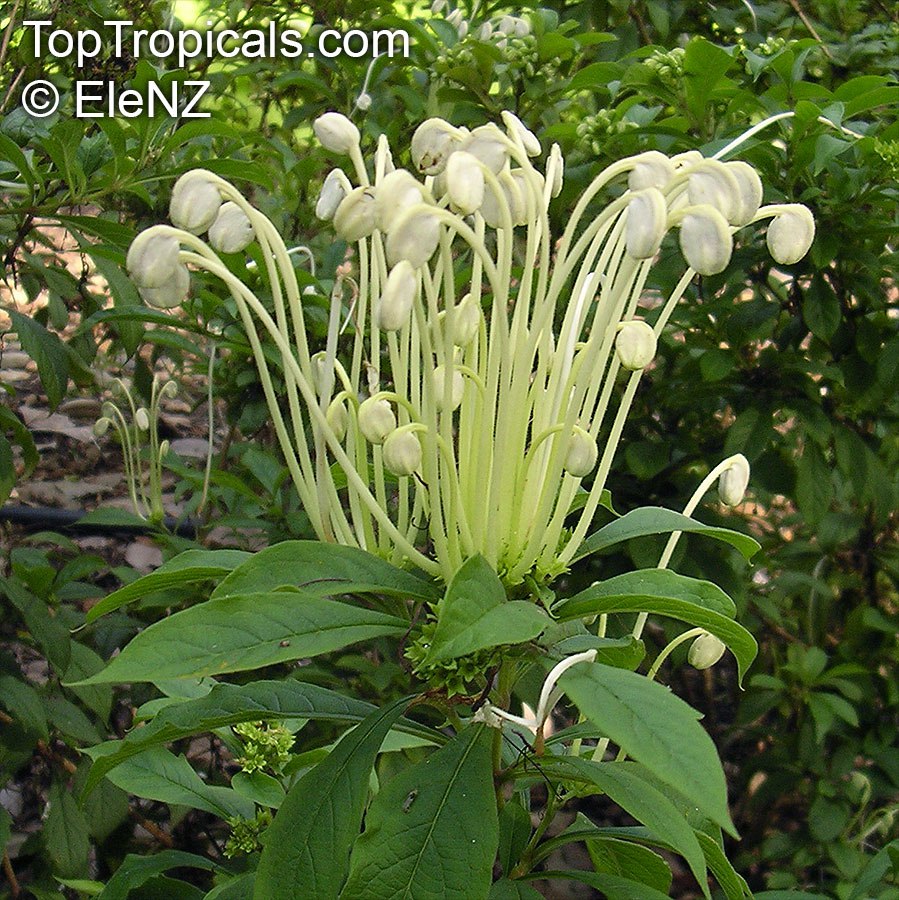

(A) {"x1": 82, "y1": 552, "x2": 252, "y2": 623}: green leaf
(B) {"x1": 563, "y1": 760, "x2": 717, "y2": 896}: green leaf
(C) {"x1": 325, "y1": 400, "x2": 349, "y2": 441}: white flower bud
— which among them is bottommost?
(B) {"x1": 563, "y1": 760, "x2": 717, "y2": 896}: green leaf

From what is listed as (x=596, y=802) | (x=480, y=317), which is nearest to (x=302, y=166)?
(x=480, y=317)

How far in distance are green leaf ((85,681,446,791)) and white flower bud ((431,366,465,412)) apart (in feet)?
0.85

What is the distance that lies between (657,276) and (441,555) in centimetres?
85

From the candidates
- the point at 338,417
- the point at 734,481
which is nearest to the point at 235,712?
the point at 338,417

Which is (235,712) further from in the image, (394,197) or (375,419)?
(394,197)

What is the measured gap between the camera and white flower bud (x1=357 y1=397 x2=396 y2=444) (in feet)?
2.64

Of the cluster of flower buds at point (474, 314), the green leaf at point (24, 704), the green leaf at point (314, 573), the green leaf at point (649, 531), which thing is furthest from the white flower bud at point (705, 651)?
the green leaf at point (24, 704)

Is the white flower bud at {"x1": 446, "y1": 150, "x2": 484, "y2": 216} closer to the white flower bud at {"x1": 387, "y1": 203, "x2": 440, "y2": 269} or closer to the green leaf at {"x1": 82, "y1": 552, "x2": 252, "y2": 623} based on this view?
the white flower bud at {"x1": 387, "y1": 203, "x2": 440, "y2": 269}

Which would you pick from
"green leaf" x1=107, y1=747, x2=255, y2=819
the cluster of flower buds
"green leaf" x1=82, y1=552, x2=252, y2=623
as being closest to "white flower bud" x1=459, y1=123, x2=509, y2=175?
the cluster of flower buds

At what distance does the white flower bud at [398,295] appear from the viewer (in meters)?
0.69

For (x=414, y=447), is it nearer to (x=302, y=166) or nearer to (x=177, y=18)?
(x=302, y=166)

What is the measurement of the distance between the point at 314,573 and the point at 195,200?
0.85 feet

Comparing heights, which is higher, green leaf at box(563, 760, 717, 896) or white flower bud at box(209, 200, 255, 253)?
white flower bud at box(209, 200, 255, 253)

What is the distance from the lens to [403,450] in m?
0.78
